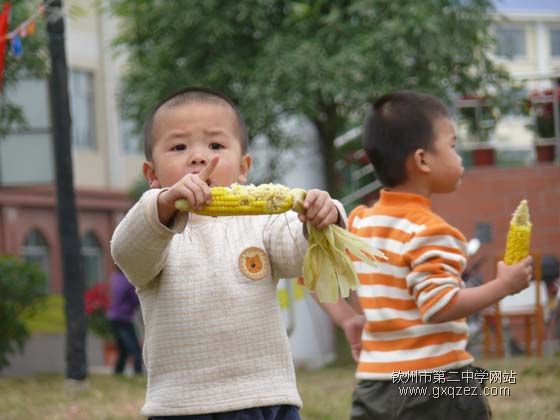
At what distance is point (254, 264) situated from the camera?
11.4 ft

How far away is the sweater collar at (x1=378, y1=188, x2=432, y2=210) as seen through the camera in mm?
4281

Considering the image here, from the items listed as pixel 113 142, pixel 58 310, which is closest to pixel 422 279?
pixel 58 310

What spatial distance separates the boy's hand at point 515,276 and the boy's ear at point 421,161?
473 millimetres

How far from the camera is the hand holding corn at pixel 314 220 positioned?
312 centimetres

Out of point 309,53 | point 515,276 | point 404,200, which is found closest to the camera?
point 515,276

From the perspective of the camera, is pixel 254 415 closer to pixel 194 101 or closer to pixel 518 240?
pixel 194 101

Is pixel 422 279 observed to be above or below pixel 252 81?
below

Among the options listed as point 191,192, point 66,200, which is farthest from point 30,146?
point 191,192

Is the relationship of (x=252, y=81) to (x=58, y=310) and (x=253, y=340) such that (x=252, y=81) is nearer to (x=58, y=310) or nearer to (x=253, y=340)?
(x=58, y=310)

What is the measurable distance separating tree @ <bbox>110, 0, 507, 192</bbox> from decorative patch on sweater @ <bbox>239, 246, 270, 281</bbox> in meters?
9.88

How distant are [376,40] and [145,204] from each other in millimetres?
10695

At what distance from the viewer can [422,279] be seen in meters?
4.04

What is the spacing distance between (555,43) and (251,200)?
49.7 meters

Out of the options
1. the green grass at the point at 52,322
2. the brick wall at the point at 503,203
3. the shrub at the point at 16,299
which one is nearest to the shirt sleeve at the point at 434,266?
the brick wall at the point at 503,203
